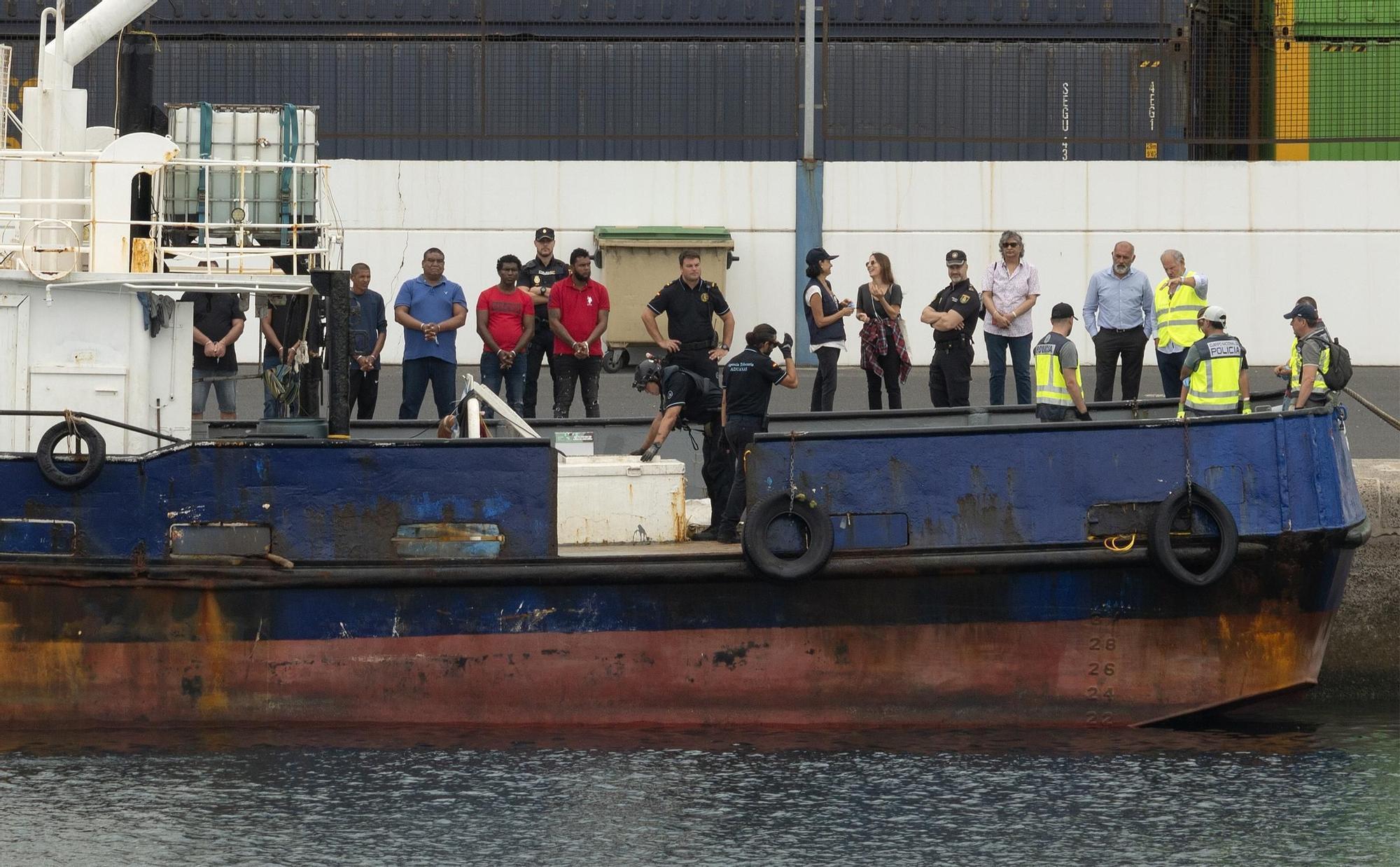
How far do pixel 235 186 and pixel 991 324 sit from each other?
6.05 m

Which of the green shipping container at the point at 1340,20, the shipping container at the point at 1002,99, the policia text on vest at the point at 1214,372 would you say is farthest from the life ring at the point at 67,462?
the green shipping container at the point at 1340,20

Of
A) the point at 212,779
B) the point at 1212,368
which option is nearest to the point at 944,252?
the point at 1212,368

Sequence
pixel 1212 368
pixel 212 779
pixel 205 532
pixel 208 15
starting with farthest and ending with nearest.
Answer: pixel 208 15 < pixel 1212 368 < pixel 205 532 < pixel 212 779

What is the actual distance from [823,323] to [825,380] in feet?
1.38

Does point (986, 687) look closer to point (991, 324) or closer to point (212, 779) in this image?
point (212, 779)

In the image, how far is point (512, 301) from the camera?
12992 millimetres

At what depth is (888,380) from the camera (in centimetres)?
1341

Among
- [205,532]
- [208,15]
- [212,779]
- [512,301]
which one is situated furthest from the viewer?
[208,15]

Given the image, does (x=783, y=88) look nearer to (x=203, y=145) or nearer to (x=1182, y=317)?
(x=1182, y=317)

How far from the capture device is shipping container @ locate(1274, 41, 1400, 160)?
21.8 meters

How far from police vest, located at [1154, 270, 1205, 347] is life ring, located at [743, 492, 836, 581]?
4.48 metres

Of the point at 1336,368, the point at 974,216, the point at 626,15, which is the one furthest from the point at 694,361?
the point at 626,15

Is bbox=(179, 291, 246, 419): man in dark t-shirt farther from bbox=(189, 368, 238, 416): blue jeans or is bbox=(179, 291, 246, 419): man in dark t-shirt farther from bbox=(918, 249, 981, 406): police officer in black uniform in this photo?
bbox=(918, 249, 981, 406): police officer in black uniform

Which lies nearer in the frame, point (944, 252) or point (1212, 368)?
point (1212, 368)
